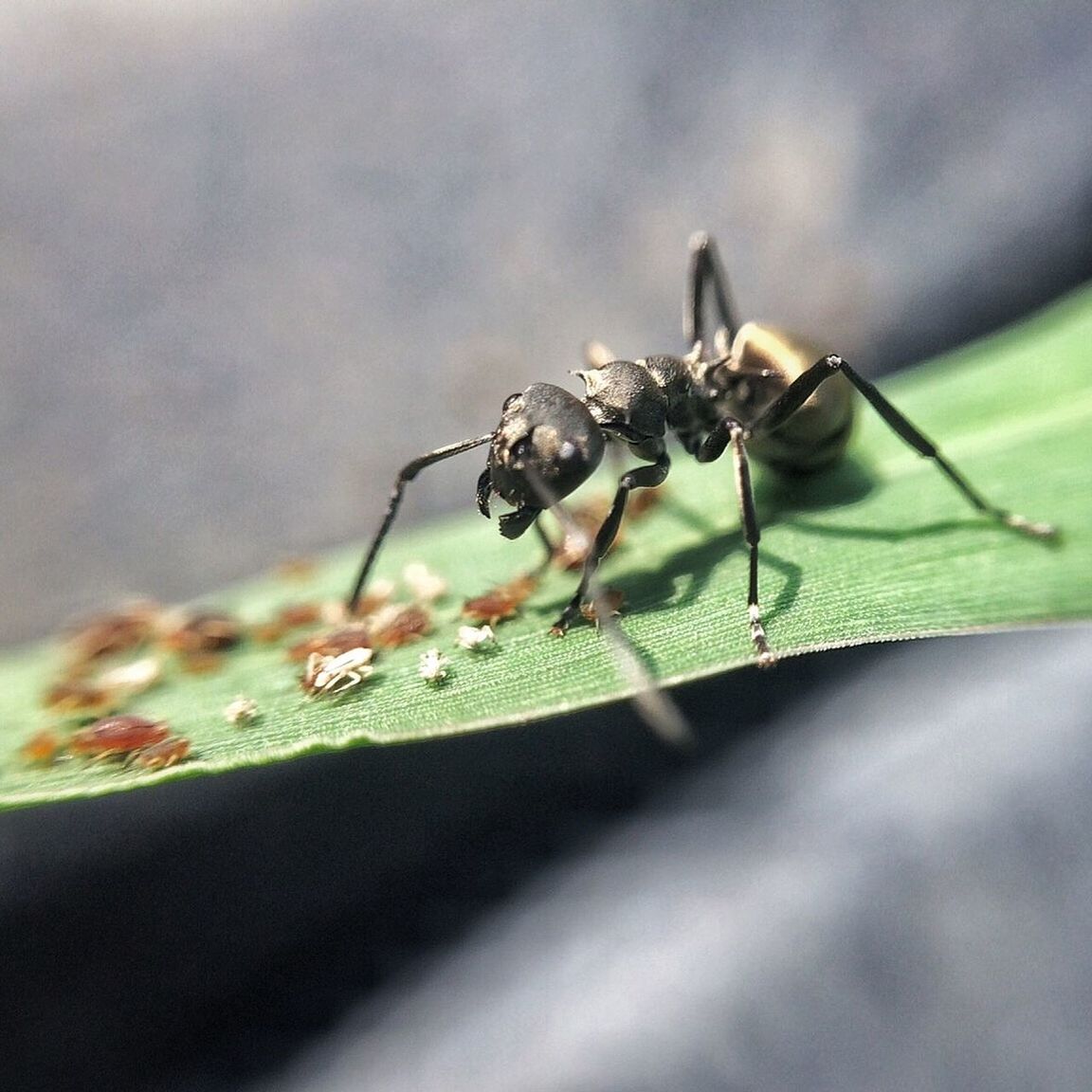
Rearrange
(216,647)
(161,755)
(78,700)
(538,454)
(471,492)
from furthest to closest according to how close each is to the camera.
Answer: (471,492) < (216,647) < (78,700) < (538,454) < (161,755)

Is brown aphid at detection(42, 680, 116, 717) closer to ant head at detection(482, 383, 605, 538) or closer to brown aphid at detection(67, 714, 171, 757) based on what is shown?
brown aphid at detection(67, 714, 171, 757)

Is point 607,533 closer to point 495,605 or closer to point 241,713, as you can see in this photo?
point 495,605

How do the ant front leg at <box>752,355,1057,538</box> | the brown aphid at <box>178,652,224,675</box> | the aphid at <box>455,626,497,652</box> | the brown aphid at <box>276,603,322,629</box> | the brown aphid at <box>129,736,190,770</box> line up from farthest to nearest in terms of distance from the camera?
the brown aphid at <box>276,603,322,629</box> → the brown aphid at <box>178,652,224,675</box> → the ant front leg at <box>752,355,1057,538</box> → the aphid at <box>455,626,497,652</box> → the brown aphid at <box>129,736,190,770</box>

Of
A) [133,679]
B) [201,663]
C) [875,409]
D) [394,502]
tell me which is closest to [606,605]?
[394,502]

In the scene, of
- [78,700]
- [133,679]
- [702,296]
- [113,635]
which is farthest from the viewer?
[702,296]

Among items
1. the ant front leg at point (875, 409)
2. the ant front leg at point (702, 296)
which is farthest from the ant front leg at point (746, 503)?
the ant front leg at point (702, 296)

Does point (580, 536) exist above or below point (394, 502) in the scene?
below

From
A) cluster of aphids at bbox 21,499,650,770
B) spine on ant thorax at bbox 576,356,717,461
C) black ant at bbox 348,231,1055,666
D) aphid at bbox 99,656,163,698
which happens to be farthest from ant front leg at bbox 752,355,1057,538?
aphid at bbox 99,656,163,698
